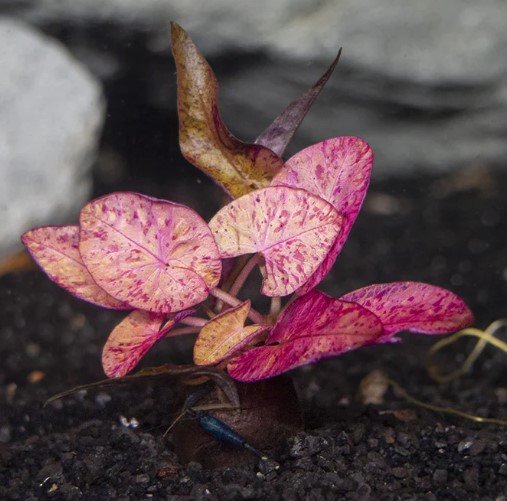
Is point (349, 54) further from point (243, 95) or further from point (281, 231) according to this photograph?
point (281, 231)

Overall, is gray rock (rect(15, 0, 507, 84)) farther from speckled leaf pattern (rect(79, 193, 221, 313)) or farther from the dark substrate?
speckled leaf pattern (rect(79, 193, 221, 313))

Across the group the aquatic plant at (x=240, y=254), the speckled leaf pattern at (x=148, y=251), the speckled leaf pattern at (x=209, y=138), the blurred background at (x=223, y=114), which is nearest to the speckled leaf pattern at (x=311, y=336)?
the aquatic plant at (x=240, y=254)

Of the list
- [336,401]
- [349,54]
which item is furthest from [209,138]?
[349,54]

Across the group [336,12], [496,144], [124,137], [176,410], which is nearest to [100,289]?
[176,410]

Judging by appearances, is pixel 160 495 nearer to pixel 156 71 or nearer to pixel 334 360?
pixel 334 360

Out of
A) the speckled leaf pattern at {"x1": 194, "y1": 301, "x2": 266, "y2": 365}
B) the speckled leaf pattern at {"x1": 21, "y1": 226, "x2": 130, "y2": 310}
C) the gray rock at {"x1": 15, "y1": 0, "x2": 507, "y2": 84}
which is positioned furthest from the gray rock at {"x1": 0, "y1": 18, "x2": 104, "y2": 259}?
the speckled leaf pattern at {"x1": 194, "y1": 301, "x2": 266, "y2": 365}
